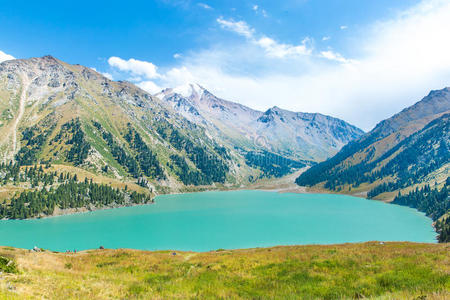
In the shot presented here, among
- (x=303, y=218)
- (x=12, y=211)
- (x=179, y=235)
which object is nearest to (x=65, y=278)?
(x=179, y=235)

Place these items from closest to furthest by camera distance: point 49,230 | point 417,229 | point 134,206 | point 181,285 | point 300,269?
point 181,285, point 300,269, point 49,230, point 417,229, point 134,206

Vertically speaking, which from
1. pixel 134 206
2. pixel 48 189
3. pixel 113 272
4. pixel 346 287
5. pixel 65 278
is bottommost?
pixel 134 206

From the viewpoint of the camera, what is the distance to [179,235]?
103 metres

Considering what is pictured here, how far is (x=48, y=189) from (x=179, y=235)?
395ft

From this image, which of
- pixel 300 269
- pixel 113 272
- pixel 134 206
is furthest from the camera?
pixel 134 206

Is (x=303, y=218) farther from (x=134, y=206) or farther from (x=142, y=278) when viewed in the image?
(x=142, y=278)

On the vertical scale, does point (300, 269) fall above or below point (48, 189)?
above

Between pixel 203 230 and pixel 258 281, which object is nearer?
pixel 258 281

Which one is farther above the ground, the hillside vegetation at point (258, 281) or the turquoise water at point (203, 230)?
the hillside vegetation at point (258, 281)

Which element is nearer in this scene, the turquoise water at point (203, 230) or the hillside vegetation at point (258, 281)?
the hillside vegetation at point (258, 281)

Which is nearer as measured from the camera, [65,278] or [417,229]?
[65,278]

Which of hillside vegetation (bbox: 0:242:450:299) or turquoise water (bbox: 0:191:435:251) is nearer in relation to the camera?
hillside vegetation (bbox: 0:242:450:299)

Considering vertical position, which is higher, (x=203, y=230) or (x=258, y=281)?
(x=258, y=281)

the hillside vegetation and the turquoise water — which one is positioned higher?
the hillside vegetation
